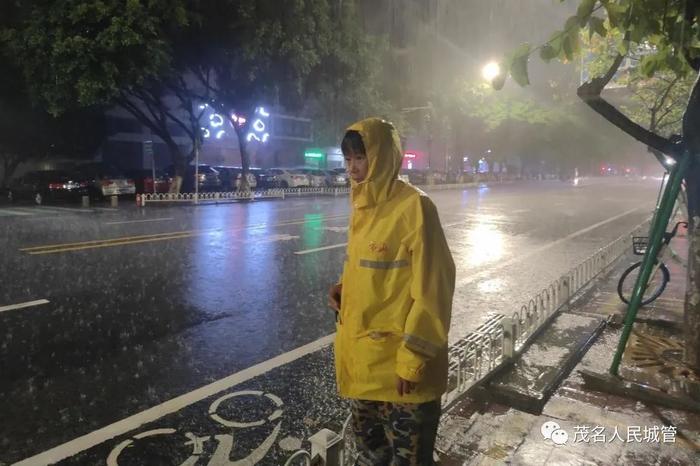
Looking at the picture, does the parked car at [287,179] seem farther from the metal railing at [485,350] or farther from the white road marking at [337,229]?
the metal railing at [485,350]

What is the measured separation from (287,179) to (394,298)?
105ft

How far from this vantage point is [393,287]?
227cm

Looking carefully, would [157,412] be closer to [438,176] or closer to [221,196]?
[221,196]

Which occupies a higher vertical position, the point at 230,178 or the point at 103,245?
the point at 230,178

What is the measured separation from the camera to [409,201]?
7.42 ft

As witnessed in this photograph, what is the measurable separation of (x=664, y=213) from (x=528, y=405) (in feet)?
5.79

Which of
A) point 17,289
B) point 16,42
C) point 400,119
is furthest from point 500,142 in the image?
point 17,289

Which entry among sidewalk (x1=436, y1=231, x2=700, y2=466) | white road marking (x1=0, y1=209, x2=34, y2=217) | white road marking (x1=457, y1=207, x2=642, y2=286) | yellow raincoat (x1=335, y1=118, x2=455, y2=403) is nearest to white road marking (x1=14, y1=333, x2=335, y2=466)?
sidewalk (x1=436, y1=231, x2=700, y2=466)

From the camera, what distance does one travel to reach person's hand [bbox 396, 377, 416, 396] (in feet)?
7.21

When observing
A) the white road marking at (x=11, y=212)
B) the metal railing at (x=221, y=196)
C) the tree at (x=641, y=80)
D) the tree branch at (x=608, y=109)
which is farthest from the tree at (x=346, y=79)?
the tree branch at (x=608, y=109)

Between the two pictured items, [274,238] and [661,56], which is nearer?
[661,56]

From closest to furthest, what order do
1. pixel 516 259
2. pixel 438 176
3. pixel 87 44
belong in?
pixel 516 259 → pixel 87 44 → pixel 438 176

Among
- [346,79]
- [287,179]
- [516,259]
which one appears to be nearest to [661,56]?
[516,259]

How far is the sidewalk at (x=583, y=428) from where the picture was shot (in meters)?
3.25
